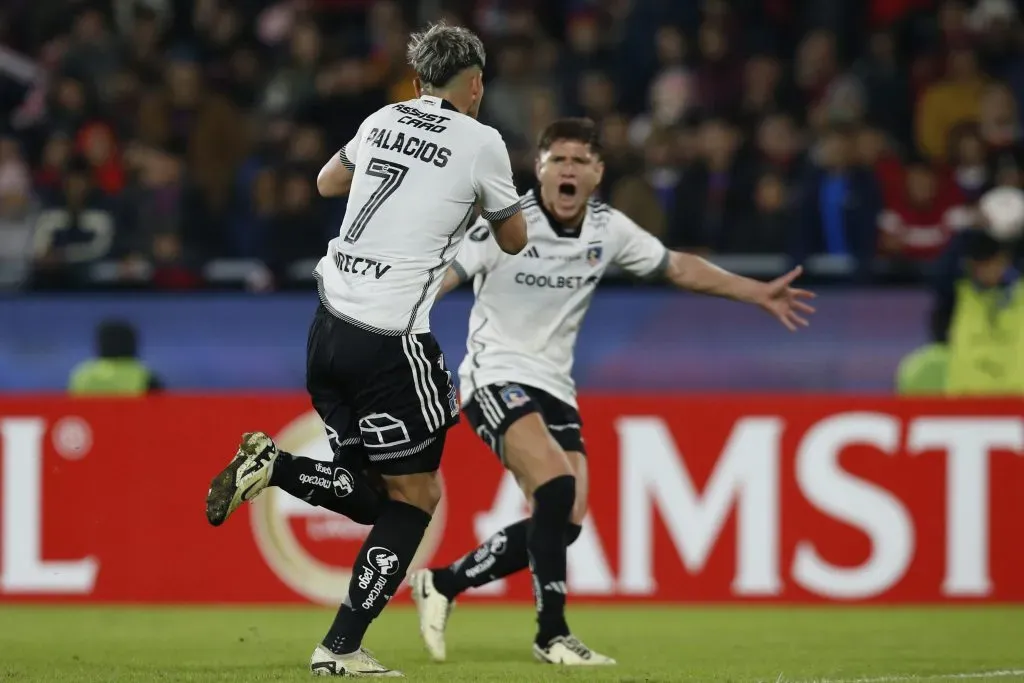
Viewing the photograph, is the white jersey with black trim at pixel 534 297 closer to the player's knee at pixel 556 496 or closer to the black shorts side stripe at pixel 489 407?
the black shorts side stripe at pixel 489 407

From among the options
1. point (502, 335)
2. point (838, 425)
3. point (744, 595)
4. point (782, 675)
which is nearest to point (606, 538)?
point (744, 595)

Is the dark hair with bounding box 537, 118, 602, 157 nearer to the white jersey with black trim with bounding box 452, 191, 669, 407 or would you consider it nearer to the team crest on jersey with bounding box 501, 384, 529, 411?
the white jersey with black trim with bounding box 452, 191, 669, 407

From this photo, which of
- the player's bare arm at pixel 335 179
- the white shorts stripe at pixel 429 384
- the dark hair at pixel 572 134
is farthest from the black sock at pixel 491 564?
the player's bare arm at pixel 335 179

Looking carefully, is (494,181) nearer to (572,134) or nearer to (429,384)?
(429,384)

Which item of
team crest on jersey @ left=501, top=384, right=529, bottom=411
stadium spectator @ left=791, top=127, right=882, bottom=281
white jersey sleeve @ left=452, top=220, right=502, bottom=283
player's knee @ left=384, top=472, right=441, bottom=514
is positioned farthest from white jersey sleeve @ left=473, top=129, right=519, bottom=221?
stadium spectator @ left=791, top=127, right=882, bottom=281

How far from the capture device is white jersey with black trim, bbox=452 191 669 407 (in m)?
7.93

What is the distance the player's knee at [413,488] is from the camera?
6.76 metres

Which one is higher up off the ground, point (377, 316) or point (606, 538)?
point (377, 316)

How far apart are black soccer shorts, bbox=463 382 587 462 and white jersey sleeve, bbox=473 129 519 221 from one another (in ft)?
4.78

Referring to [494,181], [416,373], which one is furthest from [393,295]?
[494,181]

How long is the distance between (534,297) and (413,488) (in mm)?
1519

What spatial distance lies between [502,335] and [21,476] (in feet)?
14.3

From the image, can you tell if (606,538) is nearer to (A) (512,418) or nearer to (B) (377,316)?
(A) (512,418)

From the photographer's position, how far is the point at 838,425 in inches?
430
